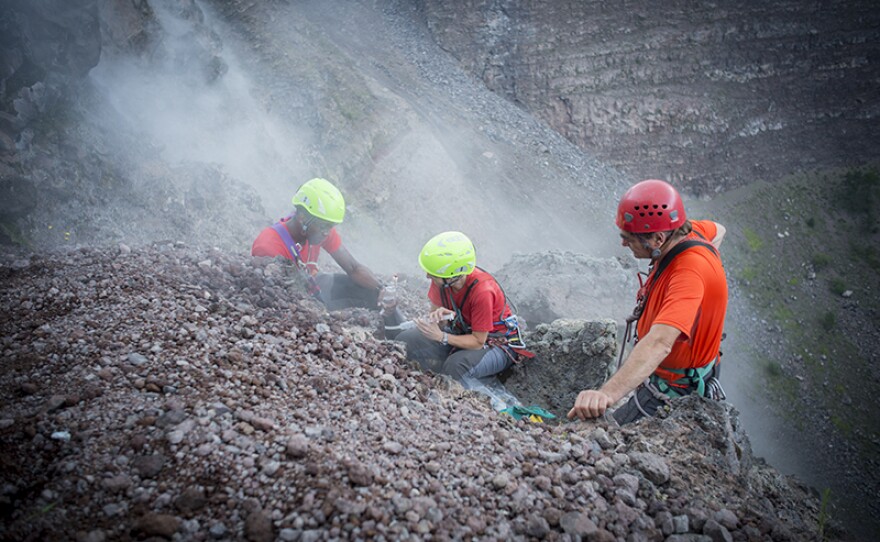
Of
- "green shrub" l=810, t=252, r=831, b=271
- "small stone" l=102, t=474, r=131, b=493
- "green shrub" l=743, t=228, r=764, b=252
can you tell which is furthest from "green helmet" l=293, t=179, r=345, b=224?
"green shrub" l=810, t=252, r=831, b=271

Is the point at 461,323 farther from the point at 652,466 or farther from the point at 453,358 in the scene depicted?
the point at 652,466

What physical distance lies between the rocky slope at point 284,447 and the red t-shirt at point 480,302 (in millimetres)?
1015

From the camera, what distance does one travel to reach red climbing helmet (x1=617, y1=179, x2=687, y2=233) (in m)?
3.72

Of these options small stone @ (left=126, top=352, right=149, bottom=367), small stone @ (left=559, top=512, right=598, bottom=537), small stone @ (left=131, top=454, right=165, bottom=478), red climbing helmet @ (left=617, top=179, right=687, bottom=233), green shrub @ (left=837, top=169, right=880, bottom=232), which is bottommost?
small stone @ (left=131, top=454, right=165, bottom=478)

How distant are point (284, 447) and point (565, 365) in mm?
Result: 3851

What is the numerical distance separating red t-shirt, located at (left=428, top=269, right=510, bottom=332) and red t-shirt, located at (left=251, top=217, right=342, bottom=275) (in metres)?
1.95

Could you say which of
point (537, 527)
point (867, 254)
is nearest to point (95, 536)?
Result: point (537, 527)

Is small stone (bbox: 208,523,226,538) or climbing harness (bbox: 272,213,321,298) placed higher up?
climbing harness (bbox: 272,213,321,298)

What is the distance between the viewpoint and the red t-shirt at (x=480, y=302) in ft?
17.3

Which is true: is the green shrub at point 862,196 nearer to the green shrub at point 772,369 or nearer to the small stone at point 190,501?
the green shrub at point 772,369

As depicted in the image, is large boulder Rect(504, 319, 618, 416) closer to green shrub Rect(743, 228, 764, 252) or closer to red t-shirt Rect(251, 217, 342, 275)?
red t-shirt Rect(251, 217, 342, 275)

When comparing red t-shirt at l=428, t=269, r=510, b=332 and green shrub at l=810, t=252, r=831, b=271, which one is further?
green shrub at l=810, t=252, r=831, b=271

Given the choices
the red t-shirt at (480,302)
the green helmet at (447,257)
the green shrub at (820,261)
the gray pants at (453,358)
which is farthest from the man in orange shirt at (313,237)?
the green shrub at (820,261)

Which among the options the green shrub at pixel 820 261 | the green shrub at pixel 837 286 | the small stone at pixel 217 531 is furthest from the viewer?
the green shrub at pixel 820 261
